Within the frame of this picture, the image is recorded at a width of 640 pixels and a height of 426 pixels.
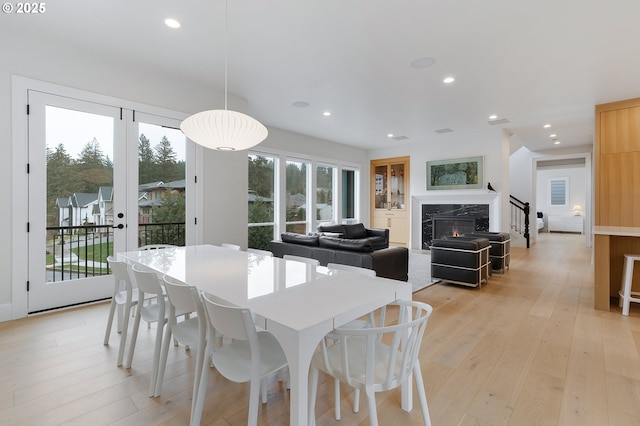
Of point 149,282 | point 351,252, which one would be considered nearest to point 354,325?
point 149,282

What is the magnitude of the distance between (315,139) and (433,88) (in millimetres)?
3660

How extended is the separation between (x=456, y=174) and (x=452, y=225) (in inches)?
50.8

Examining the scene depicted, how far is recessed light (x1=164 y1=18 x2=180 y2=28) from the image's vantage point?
8.81ft

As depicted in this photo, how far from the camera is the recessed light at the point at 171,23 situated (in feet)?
8.81

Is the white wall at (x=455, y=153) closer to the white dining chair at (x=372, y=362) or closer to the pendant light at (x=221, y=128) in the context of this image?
the pendant light at (x=221, y=128)

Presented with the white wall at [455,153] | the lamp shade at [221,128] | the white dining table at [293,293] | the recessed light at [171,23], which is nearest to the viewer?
the white dining table at [293,293]

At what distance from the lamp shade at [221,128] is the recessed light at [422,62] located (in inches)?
84.3

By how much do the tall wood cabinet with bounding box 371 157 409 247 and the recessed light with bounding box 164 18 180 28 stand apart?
21.5ft

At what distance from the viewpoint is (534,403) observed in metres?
1.78

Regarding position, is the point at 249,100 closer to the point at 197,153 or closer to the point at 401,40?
the point at 197,153

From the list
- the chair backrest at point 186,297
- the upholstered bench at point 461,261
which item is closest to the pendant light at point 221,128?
the chair backrest at point 186,297

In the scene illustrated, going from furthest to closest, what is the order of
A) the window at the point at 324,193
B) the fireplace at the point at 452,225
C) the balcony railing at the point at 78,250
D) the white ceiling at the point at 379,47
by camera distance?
the window at the point at 324,193 → the fireplace at the point at 452,225 → the balcony railing at the point at 78,250 → the white ceiling at the point at 379,47

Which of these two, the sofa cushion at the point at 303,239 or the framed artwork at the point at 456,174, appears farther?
the framed artwork at the point at 456,174

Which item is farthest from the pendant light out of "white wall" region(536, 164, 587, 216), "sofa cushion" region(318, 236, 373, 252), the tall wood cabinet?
"white wall" region(536, 164, 587, 216)
